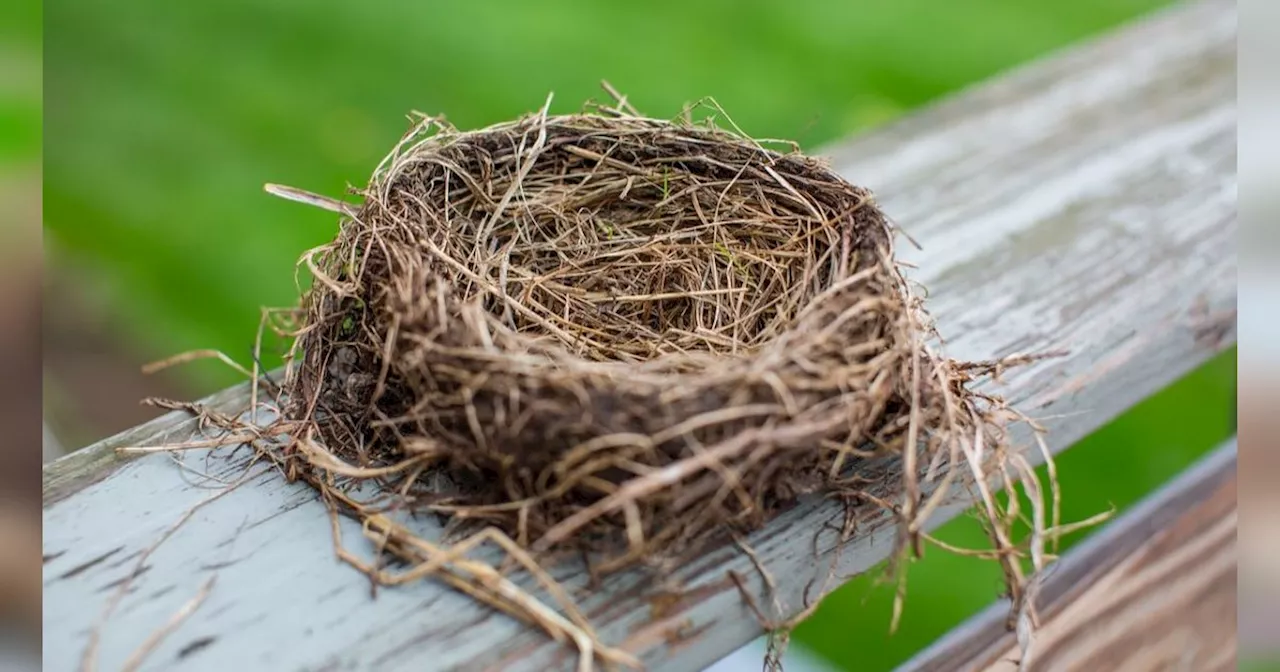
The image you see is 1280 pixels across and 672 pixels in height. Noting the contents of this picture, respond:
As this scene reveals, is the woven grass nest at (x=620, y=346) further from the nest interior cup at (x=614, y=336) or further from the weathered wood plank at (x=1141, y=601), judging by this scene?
the weathered wood plank at (x=1141, y=601)

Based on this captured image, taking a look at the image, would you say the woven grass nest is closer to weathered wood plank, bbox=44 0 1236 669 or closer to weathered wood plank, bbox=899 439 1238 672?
weathered wood plank, bbox=44 0 1236 669

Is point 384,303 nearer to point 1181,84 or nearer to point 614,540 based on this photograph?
point 614,540

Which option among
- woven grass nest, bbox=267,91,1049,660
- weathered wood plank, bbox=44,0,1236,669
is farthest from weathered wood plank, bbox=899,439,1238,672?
woven grass nest, bbox=267,91,1049,660

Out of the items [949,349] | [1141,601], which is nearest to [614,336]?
[949,349]

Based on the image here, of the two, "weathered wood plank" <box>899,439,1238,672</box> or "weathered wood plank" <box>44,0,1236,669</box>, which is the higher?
"weathered wood plank" <box>44,0,1236,669</box>

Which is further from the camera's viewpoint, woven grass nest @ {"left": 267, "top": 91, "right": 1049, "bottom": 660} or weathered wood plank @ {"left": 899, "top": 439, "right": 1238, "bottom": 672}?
weathered wood plank @ {"left": 899, "top": 439, "right": 1238, "bottom": 672}
